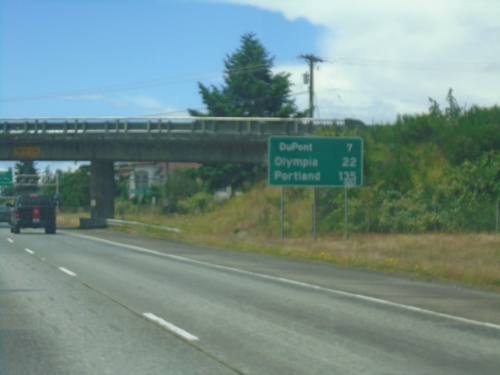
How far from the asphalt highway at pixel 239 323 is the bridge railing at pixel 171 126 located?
110 feet

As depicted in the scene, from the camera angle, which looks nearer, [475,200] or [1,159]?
[475,200]

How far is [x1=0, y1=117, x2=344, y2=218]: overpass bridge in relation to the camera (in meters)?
55.6

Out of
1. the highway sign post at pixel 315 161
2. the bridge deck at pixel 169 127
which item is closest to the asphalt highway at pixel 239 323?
the highway sign post at pixel 315 161

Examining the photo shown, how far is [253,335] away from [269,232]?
32570 millimetres

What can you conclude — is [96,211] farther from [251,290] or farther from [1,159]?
[251,290]

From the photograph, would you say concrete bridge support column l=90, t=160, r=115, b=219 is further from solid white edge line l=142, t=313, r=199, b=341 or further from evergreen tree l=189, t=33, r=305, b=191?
solid white edge line l=142, t=313, r=199, b=341

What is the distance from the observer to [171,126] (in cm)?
5675

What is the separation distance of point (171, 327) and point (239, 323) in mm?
1036

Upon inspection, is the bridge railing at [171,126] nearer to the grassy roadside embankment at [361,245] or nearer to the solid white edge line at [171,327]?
the grassy roadside embankment at [361,245]

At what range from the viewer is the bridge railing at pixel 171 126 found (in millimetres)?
55406

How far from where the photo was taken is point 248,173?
74.2 meters

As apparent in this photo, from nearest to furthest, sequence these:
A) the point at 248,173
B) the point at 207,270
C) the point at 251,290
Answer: the point at 251,290 < the point at 207,270 < the point at 248,173

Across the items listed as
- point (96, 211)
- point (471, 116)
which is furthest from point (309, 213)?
point (96, 211)

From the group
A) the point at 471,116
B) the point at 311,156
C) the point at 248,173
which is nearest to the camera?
the point at 311,156
